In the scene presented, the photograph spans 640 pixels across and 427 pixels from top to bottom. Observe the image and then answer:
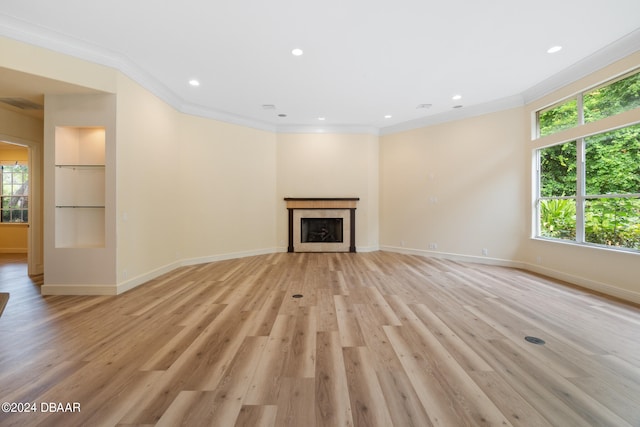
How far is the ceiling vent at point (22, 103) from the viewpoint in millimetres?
3921

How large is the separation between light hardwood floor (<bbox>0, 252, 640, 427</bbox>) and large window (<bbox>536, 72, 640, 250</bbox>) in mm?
1078

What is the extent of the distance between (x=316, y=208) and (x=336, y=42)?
4.05m

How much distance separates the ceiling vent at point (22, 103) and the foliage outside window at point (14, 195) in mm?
3984

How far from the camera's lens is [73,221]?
3.74 m

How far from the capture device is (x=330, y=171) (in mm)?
6836

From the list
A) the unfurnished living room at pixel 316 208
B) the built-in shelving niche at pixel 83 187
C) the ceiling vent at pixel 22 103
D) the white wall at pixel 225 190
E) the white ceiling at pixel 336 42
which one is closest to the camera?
the unfurnished living room at pixel 316 208

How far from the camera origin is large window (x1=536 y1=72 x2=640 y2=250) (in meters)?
3.42

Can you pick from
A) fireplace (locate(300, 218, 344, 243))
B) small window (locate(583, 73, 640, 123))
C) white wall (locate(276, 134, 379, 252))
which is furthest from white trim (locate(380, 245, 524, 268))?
small window (locate(583, 73, 640, 123))

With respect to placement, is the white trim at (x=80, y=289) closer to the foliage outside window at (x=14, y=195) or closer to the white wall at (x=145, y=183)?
the white wall at (x=145, y=183)

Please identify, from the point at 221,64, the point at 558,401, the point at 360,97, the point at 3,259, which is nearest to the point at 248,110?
the point at 221,64

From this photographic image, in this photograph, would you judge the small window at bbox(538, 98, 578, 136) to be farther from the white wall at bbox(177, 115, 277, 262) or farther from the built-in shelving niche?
the built-in shelving niche

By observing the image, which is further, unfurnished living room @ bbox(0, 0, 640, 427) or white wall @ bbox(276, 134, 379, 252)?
white wall @ bbox(276, 134, 379, 252)

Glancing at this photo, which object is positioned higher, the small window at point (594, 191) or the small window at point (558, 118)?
the small window at point (558, 118)

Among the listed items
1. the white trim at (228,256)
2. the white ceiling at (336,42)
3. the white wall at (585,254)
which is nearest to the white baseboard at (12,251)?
the white trim at (228,256)
